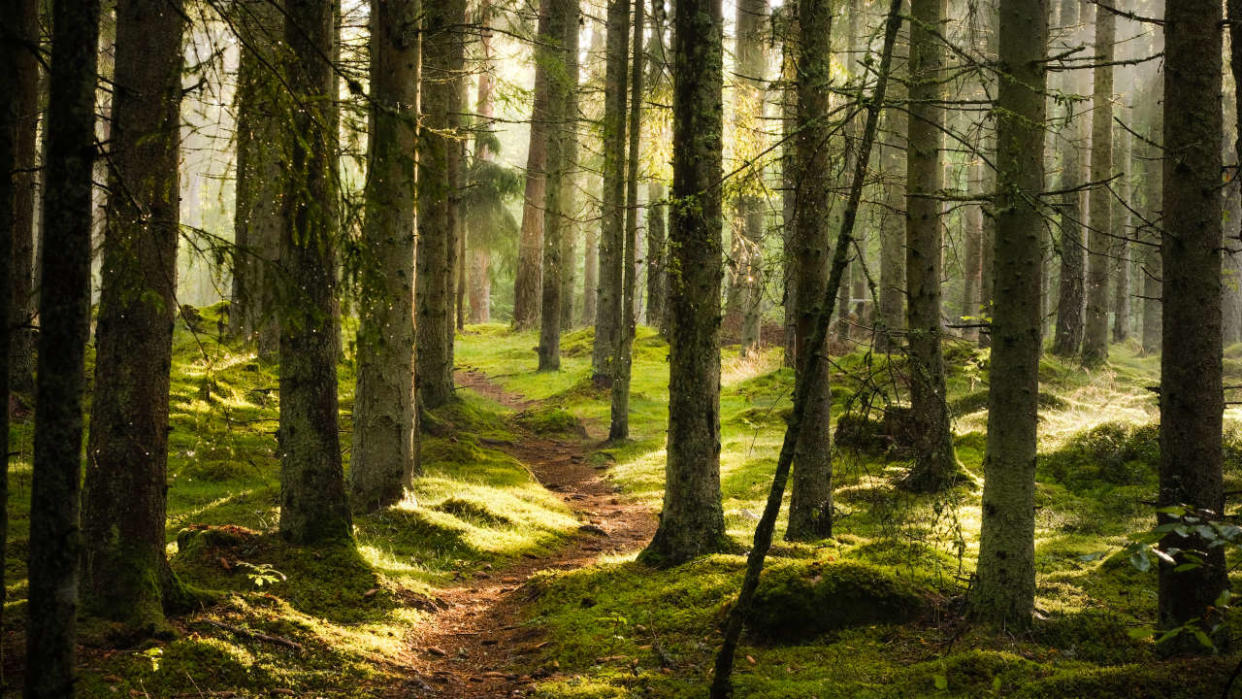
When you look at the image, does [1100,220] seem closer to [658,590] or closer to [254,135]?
[658,590]

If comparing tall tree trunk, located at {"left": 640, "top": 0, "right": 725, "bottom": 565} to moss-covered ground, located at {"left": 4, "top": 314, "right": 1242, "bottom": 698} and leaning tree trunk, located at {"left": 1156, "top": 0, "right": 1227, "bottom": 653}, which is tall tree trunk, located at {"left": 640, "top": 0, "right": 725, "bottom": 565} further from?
leaning tree trunk, located at {"left": 1156, "top": 0, "right": 1227, "bottom": 653}

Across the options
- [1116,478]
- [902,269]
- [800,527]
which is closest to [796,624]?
[800,527]

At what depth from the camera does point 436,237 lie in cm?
1088

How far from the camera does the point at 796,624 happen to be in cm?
548

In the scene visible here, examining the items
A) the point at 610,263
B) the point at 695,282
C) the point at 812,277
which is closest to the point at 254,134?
the point at 695,282

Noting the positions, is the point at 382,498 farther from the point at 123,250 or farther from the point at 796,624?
the point at 123,250

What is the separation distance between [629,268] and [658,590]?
784cm

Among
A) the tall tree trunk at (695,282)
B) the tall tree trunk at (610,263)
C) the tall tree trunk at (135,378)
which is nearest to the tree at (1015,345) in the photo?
the tall tree trunk at (695,282)

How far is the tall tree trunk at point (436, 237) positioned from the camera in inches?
412

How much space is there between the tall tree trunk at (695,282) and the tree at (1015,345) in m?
2.19

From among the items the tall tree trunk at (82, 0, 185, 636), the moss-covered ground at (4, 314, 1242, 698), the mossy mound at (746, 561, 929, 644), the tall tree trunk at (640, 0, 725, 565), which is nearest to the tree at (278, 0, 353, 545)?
the moss-covered ground at (4, 314, 1242, 698)

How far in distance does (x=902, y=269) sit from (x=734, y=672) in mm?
14227

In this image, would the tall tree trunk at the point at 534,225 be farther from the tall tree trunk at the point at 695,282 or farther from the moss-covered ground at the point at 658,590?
the tall tree trunk at the point at 695,282

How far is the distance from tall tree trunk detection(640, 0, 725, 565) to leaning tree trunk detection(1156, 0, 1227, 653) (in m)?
3.08
